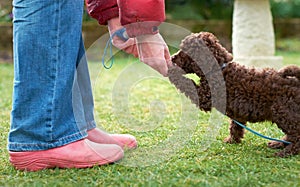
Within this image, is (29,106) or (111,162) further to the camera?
(111,162)

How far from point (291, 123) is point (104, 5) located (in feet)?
3.27

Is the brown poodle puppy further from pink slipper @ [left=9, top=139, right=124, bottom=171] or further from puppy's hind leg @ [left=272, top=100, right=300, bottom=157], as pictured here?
pink slipper @ [left=9, top=139, right=124, bottom=171]

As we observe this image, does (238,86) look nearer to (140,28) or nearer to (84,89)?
(140,28)

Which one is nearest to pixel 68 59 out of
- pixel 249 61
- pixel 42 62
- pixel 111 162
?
pixel 42 62

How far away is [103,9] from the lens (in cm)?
213

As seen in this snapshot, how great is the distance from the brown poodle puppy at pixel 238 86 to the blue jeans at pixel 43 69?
1.78 feet

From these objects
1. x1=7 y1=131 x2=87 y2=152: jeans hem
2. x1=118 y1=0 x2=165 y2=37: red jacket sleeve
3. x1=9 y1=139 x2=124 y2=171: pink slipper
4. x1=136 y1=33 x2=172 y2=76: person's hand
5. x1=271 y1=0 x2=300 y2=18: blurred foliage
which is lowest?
x1=271 y1=0 x2=300 y2=18: blurred foliage

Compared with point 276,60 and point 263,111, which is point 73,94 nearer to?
point 263,111

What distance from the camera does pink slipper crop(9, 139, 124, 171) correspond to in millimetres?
1957

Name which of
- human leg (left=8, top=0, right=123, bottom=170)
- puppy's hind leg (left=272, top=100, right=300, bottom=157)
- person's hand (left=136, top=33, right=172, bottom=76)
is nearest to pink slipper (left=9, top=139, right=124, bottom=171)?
human leg (left=8, top=0, right=123, bottom=170)

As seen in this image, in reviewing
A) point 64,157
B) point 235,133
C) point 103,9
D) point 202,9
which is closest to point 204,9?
point 202,9

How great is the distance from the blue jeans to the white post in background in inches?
130

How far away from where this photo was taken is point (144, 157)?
2.15 meters

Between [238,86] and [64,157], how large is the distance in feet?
2.85
